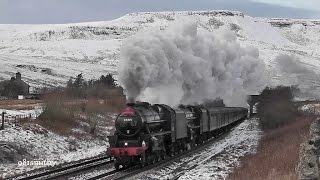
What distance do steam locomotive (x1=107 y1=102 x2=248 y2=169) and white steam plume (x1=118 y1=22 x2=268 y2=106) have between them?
5.51 ft

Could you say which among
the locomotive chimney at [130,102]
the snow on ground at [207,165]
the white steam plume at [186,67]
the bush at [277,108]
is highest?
the white steam plume at [186,67]

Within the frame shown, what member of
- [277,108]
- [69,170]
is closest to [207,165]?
[69,170]

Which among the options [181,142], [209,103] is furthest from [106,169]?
[209,103]

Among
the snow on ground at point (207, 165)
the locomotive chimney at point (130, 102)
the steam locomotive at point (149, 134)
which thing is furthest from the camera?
the locomotive chimney at point (130, 102)

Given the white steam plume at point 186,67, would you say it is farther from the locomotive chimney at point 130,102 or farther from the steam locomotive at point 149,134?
the steam locomotive at point 149,134

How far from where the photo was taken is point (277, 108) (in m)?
52.1

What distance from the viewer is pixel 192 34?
3859 centimetres

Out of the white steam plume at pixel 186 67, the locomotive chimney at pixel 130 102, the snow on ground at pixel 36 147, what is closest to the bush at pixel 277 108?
the white steam plume at pixel 186 67

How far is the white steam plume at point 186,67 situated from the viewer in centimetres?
2622

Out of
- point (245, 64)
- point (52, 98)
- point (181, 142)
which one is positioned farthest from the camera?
point (245, 64)

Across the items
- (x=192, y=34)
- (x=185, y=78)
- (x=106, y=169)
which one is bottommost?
(x=106, y=169)

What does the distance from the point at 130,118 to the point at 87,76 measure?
454ft

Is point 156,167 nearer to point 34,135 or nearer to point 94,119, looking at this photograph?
point 34,135

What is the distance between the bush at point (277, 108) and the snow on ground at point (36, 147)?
2250 cm
